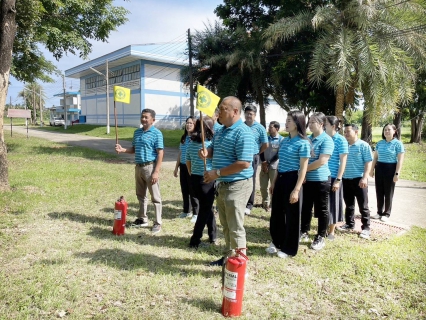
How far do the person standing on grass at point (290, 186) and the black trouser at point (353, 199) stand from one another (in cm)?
163

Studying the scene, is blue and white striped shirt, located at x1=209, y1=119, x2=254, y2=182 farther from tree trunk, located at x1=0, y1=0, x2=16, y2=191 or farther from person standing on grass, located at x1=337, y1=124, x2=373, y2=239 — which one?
tree trunk, located at x1=0, y1=0, x2=16, y2=191

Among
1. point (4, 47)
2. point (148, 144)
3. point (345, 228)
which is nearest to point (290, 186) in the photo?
point (345, 228)

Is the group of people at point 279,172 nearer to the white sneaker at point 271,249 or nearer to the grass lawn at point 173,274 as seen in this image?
the white sneaker at point 271,249

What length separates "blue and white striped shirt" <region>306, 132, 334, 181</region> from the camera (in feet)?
13.6

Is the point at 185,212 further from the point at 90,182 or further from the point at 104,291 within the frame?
the point at 90,182

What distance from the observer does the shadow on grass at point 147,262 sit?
3812 millimetres

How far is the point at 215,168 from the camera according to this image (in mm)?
3354

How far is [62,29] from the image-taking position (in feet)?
43.2

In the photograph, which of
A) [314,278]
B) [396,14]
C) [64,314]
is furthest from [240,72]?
[64,314]

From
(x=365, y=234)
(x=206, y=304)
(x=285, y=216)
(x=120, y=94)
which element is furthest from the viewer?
(x=120, y=94)

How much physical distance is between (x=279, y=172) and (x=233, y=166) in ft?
3.94

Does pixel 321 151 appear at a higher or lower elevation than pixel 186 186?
higher

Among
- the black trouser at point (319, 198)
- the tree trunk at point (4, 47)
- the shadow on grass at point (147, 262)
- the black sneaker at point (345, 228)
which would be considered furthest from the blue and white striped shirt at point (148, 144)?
the tree trunk at point (4, 47)

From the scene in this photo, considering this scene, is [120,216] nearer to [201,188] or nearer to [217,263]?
[201,188]
